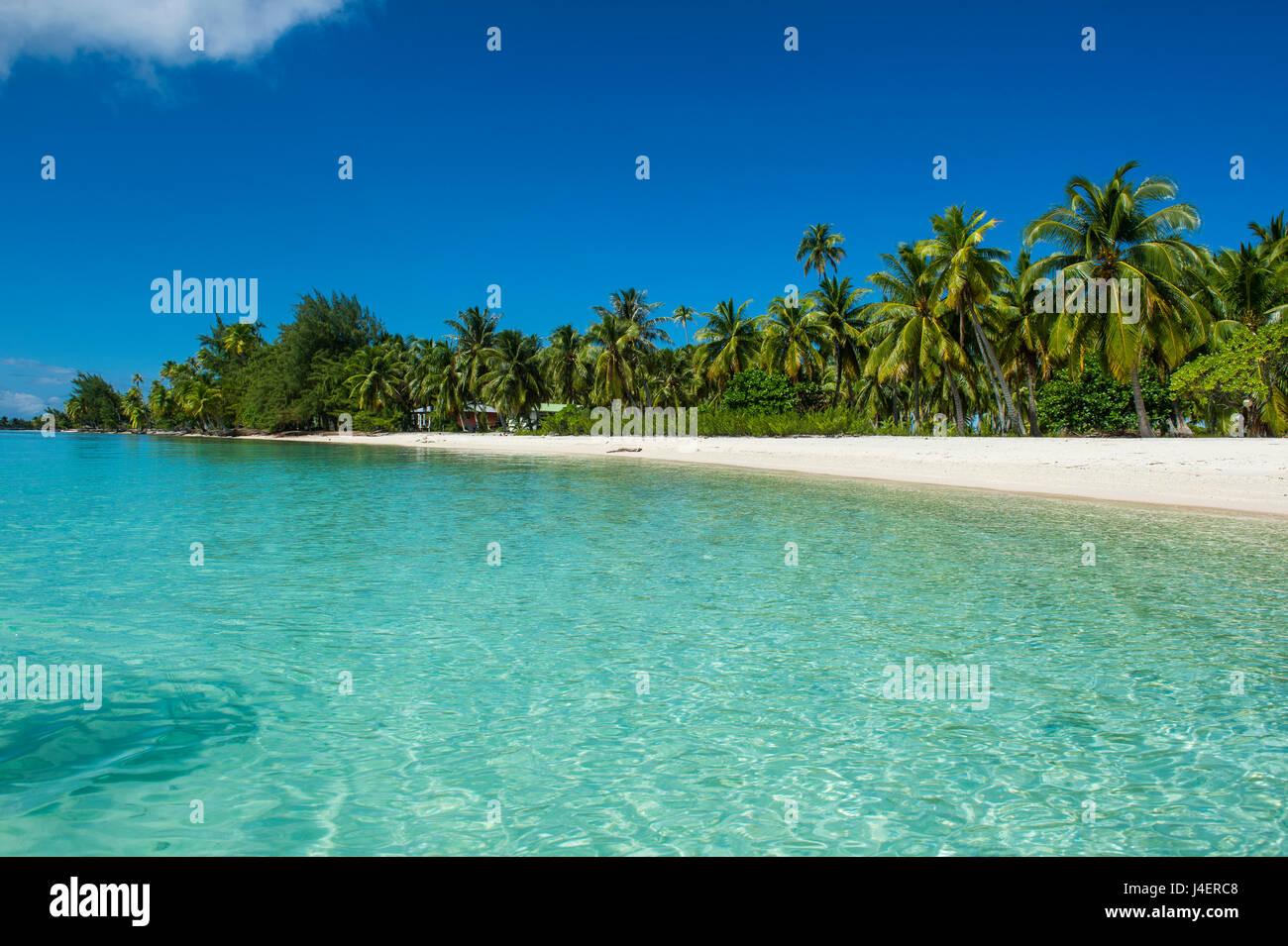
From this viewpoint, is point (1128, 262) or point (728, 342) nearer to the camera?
point (1128, 262)

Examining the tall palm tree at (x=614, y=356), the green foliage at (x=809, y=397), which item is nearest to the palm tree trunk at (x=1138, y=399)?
the green foliage at (x=809, y=397)

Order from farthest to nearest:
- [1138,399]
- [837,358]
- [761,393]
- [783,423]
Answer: [837,358] → [761,393] → [783,423] → [1138,399]

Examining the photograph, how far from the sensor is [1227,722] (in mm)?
4645

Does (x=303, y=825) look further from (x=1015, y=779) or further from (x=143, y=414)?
(x=143, y=414)

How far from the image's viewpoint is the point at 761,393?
43656 mm

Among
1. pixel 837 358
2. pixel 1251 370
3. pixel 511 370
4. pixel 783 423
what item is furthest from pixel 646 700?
pixel 511 370

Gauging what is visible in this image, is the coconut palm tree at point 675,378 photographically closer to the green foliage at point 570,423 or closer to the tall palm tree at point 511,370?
the green foliage at point 570,423

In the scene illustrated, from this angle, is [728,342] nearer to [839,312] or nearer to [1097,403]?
[839,312]

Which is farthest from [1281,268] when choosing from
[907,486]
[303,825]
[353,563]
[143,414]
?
[143,414]

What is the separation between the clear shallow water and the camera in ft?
11.8

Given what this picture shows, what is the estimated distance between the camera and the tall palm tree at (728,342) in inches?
Result: 1932

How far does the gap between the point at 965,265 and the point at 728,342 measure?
18.2 metres

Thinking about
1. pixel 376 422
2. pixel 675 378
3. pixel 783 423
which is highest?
pixel 675 378

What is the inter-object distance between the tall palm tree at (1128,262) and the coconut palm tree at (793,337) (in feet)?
51.5
